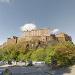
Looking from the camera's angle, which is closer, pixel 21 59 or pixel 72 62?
pixel 72 62

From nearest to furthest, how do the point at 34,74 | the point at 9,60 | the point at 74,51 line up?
1. the point at 34,74
2. the point at 74,51
3. the point at 9,60

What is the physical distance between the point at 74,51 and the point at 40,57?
457 inches

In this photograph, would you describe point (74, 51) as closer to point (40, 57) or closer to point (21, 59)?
point (40, 57)

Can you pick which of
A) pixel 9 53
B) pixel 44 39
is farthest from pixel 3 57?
pixel 44 39

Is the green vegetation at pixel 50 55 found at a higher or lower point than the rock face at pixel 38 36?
lower

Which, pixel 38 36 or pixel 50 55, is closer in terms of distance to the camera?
pixel 50 55

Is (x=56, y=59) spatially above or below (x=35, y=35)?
below

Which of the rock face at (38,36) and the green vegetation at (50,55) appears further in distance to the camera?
the rock face at (38,36)

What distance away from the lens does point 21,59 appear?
74.9 metres

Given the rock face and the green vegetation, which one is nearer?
the green vegetation

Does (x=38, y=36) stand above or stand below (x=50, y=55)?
above

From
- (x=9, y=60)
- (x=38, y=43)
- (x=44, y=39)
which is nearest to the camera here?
(x=9, y=60)

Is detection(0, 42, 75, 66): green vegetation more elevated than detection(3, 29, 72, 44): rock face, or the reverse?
detection(3, 29, 72, 44): rock face

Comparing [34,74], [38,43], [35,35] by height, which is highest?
[35,35]
